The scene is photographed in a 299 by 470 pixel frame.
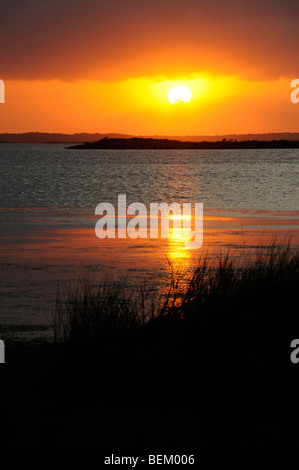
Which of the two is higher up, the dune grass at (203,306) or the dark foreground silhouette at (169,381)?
the dune grass at (203,306)

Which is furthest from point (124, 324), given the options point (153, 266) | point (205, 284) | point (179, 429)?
point (153, 266)

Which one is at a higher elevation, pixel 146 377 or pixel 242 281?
pixel 242 281

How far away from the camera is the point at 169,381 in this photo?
7316 millimetres

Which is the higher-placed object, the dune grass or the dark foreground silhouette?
the dune grass

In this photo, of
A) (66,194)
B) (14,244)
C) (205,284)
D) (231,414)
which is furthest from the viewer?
(66,194)

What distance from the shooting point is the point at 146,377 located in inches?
289

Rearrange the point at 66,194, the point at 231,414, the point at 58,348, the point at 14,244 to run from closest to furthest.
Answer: the point at 231,414, the point at 58,348, the point at 14,244, the point at 66,194

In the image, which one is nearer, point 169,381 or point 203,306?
point 169,381

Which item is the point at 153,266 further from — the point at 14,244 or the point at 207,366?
the point at 207,366

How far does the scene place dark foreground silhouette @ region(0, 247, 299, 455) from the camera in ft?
20.7

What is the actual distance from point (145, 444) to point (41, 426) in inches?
38.8

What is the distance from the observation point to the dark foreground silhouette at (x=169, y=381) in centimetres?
631

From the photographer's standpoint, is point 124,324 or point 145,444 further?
→ point 124,324

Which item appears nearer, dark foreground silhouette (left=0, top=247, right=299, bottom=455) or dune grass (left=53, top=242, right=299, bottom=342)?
dark foreground silhouette (left=0, top=247, right=299, bottom=455)
